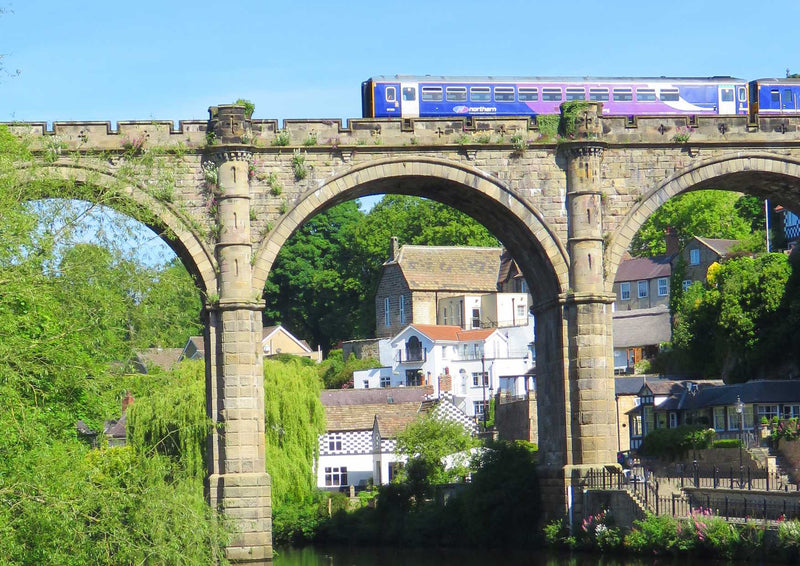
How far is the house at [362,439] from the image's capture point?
5888 centimetres

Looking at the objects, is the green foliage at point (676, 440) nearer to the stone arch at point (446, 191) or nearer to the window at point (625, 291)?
the stone arch at point (446, 191)

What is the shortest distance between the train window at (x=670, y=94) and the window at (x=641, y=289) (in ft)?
120

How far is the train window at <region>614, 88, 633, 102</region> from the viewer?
132ft

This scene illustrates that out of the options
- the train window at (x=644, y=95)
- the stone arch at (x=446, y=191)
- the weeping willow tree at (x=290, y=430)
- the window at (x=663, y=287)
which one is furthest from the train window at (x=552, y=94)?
the window at (x=663, y=287)

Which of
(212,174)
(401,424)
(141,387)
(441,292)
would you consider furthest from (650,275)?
(141,387)

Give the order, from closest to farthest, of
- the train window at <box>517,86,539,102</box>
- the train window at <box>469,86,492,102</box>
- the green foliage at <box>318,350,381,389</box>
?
the train window at <box>469,86,492,102</box>, the train window at <box>517,86,539,102</box>, the green foliage at <box>318,350,381,389</box>

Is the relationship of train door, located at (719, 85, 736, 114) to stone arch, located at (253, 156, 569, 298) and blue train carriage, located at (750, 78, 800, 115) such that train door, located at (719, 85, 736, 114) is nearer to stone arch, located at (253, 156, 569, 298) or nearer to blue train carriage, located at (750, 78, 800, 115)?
blue train carriage, located at (750, 78, 800, 115)

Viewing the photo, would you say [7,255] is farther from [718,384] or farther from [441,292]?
[441,292]

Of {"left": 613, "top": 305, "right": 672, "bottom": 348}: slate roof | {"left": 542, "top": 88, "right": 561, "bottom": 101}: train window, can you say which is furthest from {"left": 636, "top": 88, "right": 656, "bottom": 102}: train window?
{"left": 613, "top": 305, "right": 672, "bottom": 348}: slate roof

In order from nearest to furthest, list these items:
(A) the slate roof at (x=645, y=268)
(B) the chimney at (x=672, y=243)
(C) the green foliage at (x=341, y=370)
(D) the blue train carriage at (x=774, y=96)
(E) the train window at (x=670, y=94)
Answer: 1. (E) the train window at (x=670, y=94)
2. (D) the blue train carriage at (x=774, y=96)
3. (A) the slate roof at (x=645, y=268)
4. (C) the green foliage at (x=341, y=370)
5. (B) the chimney at (x=672, y=243)

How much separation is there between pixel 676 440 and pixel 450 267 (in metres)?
38.5

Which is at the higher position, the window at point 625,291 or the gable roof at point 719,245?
the gable roof at point 719,245

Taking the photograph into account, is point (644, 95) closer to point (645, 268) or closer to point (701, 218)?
point (645, 268)

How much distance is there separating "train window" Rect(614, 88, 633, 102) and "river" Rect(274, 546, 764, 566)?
1330cm
